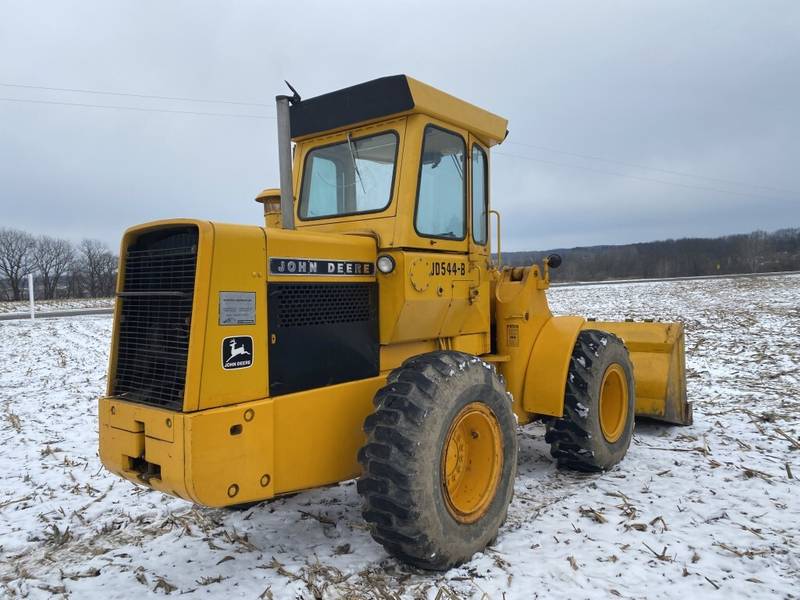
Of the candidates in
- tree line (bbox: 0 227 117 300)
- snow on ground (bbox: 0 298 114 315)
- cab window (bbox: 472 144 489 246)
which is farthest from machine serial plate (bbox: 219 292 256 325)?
tree line (bbox: 0 227 117 300)

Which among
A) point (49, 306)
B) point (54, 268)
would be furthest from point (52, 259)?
point (49, 306)

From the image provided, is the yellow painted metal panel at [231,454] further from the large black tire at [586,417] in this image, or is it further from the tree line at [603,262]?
the tree line at [603,262]

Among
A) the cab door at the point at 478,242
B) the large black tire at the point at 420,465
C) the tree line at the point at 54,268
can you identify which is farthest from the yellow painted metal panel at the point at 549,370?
the tree line at the point at 54,268

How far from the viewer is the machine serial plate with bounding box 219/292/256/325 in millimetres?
3051

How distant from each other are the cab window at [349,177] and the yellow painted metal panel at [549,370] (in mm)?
2113

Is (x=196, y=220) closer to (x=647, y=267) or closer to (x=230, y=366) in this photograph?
(x=230, y=366)

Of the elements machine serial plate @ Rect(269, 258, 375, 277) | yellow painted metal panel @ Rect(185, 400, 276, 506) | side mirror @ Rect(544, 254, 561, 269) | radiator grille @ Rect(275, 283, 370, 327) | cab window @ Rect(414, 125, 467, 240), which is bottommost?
yellow painted metal panel @ Rect(185, 400, 276, 506)

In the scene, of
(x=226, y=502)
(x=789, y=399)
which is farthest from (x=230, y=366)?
(x=789, y=399)

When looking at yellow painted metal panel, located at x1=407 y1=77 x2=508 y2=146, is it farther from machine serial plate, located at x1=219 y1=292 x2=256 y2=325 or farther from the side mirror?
machine serial plate, located at x1=219 y1=292 x2=256 y2=325

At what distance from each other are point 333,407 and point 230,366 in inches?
30.3

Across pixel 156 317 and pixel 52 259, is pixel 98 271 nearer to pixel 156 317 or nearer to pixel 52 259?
pixel 52 259

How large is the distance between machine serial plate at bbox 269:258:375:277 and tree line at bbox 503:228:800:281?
5770cm

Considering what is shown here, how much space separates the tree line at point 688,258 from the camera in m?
65.4

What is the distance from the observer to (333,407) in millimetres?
3566
